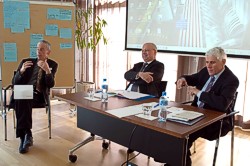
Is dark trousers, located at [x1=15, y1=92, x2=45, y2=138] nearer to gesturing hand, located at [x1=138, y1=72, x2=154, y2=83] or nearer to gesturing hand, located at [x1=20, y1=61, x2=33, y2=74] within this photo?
gesturing hand, located at [x1=20, y1=61, x2=33, y2=74]

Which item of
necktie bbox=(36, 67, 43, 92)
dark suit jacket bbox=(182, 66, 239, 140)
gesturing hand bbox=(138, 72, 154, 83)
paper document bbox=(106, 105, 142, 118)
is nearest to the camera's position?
paper document bbox=(106, 105, 142, 118)

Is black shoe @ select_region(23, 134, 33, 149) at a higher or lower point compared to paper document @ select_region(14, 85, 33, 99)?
lower

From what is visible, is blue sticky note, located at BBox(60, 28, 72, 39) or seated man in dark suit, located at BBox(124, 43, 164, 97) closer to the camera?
seated man in dark suit, located at BBox(124, 43, 164, 97)

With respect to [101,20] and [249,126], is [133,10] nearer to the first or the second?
[101,20]

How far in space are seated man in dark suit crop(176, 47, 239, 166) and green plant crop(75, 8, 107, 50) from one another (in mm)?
2716

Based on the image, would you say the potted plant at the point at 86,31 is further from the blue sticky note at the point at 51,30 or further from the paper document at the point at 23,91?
the paper document at the point at 23,91

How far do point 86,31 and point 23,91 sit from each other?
220 centimetres

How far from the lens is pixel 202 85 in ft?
8.83

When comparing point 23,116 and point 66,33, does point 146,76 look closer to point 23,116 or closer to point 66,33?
point 23,116

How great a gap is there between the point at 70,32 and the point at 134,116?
255 cm

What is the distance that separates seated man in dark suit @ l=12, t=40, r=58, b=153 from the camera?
3010mm

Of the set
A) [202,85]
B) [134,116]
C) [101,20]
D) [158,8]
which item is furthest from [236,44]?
[101,20]

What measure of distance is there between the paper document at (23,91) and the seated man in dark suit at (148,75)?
42.7 inches

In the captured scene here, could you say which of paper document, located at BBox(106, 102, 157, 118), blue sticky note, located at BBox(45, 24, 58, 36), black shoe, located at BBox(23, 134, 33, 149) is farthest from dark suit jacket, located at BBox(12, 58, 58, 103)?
paper document, located at BBox(106, 102, 157, 118)
